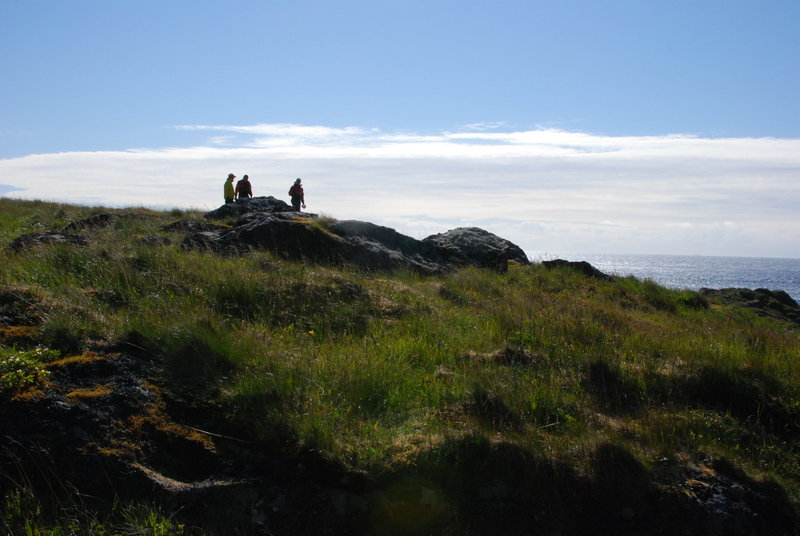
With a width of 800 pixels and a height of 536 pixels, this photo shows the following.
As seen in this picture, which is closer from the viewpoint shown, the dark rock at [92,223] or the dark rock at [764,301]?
the dark rock at [92,223]

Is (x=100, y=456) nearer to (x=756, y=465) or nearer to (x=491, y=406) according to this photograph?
(x=491, y=406)

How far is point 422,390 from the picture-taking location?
5305 mm

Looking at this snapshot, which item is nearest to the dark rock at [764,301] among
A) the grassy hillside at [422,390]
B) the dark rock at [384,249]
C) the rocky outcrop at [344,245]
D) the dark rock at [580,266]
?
the dark rock at [580,266]

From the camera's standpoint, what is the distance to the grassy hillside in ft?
13.8

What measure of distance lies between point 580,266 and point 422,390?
10682 millimetres

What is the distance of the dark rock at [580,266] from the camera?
1477 cm

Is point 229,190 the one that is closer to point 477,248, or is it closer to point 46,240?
point 477,248

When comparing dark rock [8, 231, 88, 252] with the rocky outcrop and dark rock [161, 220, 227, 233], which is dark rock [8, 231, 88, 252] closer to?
the rocky outcrop

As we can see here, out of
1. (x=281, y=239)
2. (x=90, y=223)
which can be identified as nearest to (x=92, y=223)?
(x=90, y=223)

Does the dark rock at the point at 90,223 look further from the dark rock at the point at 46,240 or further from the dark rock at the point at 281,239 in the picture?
the dark rock at the point at 281,239

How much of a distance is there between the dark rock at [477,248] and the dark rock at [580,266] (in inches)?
30.8

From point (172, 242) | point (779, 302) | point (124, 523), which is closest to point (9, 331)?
point (124, 523)

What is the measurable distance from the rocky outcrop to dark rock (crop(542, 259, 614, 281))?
5.25 ft

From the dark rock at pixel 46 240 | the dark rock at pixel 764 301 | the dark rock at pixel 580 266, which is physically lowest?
the dark rock at pixel 764 301
